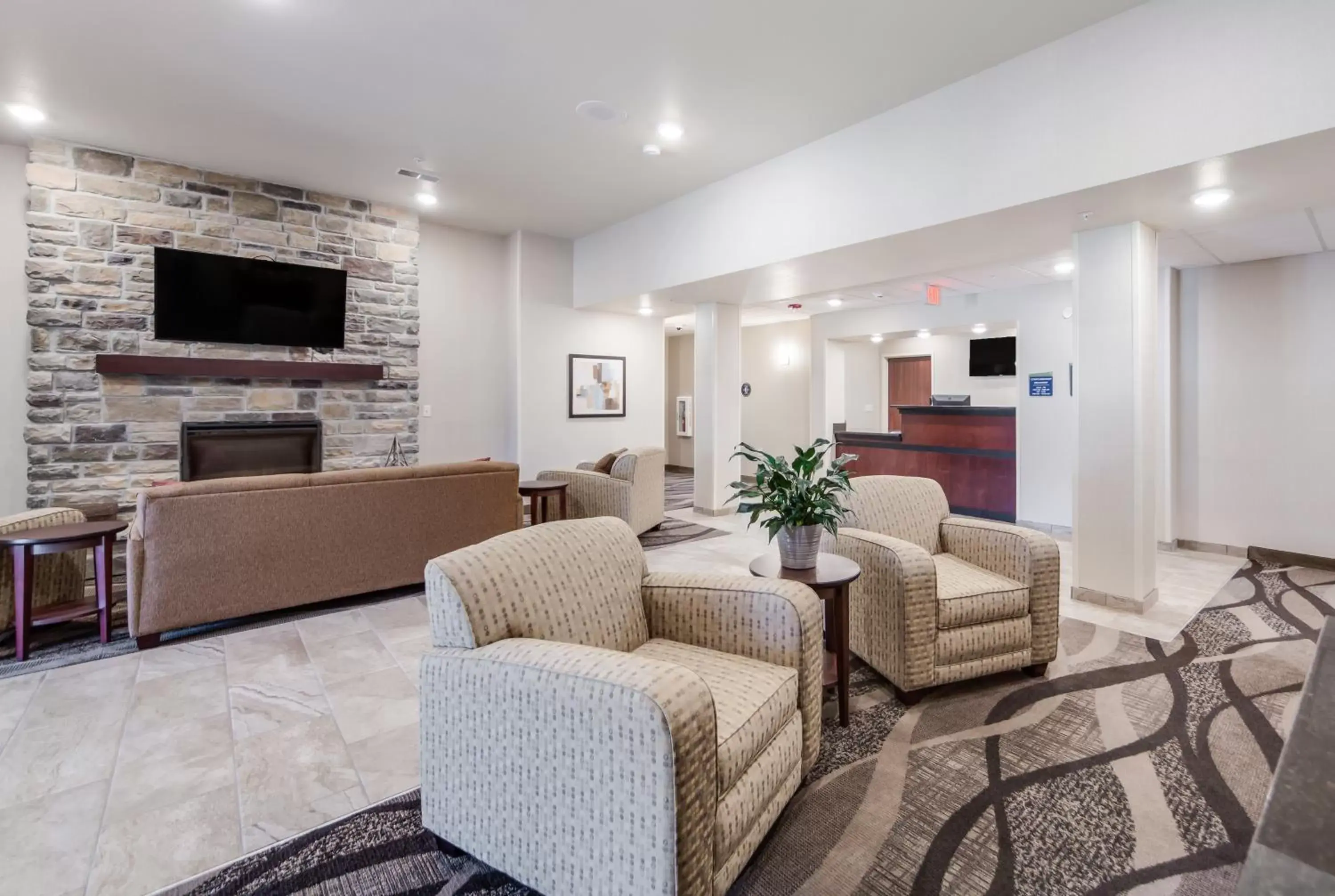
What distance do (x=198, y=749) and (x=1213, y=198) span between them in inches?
204

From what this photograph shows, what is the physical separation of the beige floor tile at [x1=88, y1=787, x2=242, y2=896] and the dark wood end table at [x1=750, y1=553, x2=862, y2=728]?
6.09 ft

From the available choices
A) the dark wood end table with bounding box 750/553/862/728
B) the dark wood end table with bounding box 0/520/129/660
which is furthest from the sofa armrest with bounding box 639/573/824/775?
the dark wood end table with bounding box 0/520/129/660

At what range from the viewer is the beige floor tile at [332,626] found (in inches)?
132

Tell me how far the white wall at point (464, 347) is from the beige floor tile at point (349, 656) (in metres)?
3.26

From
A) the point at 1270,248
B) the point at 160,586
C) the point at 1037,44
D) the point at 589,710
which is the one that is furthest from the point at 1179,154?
the point at 160,586

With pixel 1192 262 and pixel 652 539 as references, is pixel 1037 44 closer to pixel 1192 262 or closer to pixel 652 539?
pixel 1192 262

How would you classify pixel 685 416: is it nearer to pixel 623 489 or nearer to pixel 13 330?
pixel 623 489

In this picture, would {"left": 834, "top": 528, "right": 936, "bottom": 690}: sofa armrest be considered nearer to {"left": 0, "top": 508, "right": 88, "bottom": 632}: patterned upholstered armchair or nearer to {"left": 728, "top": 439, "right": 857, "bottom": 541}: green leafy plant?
{"left": 728, "top": 439, "right": 857, "bottom": 541}: green leafy plant

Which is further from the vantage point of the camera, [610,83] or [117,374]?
[117,374]

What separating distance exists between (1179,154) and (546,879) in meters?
3.72

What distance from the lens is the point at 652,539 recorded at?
568 centimetres

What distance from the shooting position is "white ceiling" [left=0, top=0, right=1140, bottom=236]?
9.78 feet

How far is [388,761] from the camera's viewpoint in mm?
2180

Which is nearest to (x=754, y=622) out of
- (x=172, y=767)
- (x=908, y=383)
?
(x=172, y=767)
